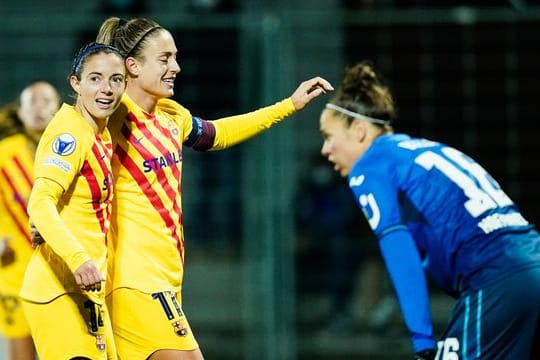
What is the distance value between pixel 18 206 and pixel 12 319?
0.64m

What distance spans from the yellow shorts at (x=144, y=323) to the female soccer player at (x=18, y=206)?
85.5 inches

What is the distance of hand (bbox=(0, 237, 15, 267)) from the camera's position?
6840 mm

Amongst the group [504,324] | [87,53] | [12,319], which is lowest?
[12,319]

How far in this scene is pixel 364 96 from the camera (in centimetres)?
553

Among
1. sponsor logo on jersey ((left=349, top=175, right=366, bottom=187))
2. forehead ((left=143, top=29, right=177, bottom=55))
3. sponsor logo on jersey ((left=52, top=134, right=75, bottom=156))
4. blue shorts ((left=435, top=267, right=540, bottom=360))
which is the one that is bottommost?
blue shorts ((left=435, top=267, right=540, bottom=360))

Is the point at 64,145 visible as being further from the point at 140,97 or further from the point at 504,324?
the point at 504,324

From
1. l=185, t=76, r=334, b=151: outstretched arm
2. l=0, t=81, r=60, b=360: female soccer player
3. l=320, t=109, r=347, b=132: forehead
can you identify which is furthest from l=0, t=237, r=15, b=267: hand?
l=320, t=109, r=347, b=132: forehead

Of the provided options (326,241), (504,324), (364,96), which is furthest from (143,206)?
(326,241)

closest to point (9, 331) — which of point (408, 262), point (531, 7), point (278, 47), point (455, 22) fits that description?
point (408, 262)

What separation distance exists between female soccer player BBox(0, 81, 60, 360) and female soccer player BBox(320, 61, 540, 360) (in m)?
2.47

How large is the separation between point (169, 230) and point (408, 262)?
96 centimetres

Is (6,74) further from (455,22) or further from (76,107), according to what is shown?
(76,107)

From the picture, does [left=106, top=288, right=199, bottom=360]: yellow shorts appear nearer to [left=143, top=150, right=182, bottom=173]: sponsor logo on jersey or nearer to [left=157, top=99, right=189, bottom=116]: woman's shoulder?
[left=143, top=150, right=182, bottom=173]: sponsor logo on jersey

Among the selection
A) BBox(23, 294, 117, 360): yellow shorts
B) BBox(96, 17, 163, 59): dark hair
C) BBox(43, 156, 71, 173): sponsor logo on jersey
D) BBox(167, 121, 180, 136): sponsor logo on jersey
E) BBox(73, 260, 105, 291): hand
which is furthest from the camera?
BBox(167, 121, 180, 136): sponsor logo on jersey
